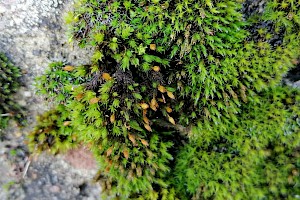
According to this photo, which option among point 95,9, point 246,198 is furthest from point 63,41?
point 246,198

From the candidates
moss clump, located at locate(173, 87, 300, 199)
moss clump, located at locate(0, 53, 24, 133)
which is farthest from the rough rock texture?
moss clump, located at locate(173, 87, 300, 199)

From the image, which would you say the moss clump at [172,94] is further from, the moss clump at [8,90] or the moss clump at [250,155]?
the moss clump at [8,90]

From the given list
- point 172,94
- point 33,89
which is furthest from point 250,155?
point 33,89

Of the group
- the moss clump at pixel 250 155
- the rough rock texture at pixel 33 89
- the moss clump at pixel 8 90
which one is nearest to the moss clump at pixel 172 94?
the moss clump at pixel 250 155

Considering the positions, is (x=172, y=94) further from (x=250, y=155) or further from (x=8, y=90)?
(x=8, y=90)

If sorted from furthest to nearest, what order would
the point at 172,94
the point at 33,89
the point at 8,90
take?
the point at 33,89
the point at 8,90
the point at 172,94

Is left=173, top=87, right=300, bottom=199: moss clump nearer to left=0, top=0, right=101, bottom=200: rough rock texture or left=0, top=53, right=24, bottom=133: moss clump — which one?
left=0, top=0, right=101, bottom=200: rough rock texture
